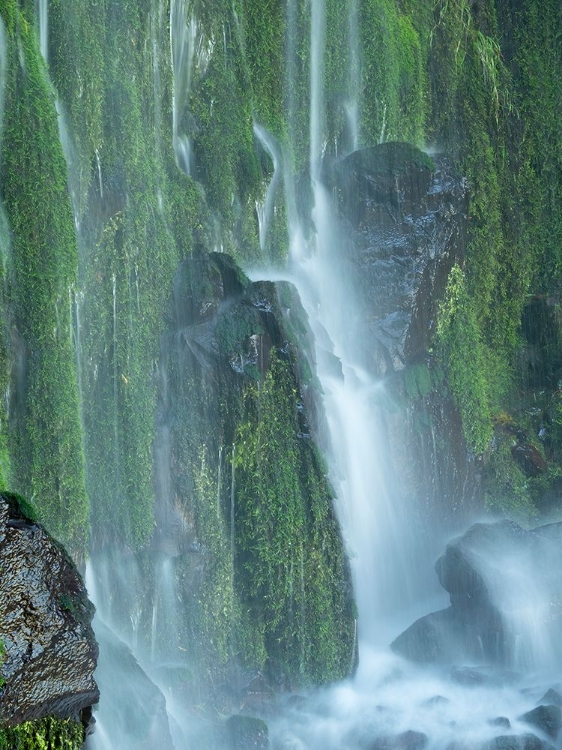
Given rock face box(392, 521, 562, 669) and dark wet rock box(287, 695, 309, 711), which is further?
rock face box(392, 521, 562, 669)

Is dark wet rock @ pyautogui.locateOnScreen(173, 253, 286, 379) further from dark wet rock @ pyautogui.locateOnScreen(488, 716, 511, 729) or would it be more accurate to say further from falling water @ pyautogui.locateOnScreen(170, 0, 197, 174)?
dark wet rock @ pyautogui.locateOnScreen(488, 716, 511, 729)

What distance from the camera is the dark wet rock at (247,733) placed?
13.4 metres

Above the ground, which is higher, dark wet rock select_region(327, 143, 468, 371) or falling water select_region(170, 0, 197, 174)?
falling water select_region(170, 0, 197, 174)

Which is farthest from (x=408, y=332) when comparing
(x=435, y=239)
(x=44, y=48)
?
(x=44, y=48)

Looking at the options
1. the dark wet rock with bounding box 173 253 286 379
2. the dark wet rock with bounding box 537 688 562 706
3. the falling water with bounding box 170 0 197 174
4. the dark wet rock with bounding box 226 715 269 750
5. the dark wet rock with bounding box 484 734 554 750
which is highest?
the falling water with bounding box 170 0 197 174

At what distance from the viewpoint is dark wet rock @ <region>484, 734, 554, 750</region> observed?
13203 millimetres

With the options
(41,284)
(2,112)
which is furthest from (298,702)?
(2,112)

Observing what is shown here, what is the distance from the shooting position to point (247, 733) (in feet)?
44.2

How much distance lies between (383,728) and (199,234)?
7.65 metres

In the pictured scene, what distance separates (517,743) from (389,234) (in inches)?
363

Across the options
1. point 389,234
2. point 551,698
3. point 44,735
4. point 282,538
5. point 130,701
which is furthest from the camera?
point 389,234

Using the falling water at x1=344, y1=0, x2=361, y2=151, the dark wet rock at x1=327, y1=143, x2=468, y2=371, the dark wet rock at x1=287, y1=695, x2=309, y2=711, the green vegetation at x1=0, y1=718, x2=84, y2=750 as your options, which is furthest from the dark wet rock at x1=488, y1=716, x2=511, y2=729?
the falling water at x1=344, y1=0, x2=361, y2=151

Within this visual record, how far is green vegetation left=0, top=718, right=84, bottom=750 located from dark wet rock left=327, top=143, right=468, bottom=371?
13.1 metres

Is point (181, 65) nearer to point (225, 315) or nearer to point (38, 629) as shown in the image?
point (225, 315)
